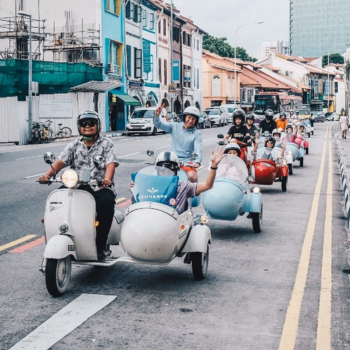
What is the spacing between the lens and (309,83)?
399 feet

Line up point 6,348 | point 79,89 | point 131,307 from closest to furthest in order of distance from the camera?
1. point 6,348
2. point 131,307
3. point 79,89

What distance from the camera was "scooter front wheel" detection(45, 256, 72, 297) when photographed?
5.74m

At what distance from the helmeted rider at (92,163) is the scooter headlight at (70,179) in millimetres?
324

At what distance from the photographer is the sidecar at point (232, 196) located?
895 centimetres

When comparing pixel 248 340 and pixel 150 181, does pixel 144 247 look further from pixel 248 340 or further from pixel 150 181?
pixel 248 340

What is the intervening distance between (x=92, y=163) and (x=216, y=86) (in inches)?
2910

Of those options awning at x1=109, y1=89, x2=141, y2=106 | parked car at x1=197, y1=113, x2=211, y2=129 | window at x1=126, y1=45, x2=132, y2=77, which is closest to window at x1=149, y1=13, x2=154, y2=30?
window at x1=126, y1=45, x2=132, y2=77

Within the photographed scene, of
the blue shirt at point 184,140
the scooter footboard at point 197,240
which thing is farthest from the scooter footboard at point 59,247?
the blue shirt at point 184,140

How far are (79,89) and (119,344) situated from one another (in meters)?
37.8

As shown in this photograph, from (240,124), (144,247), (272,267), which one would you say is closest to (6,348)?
(144,247)

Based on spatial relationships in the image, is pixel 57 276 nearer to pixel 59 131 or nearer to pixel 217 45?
pixel 59 131

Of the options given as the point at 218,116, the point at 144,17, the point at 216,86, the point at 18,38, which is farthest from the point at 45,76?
the point at 216,86

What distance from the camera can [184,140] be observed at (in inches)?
368

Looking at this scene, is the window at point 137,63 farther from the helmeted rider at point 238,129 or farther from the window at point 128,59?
the helmeted rider at point 238,129
